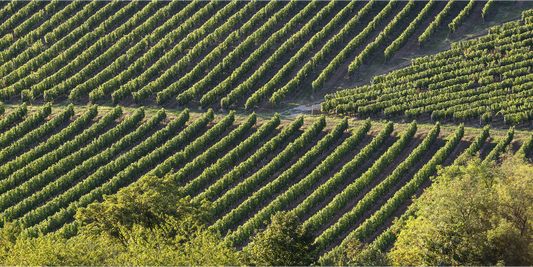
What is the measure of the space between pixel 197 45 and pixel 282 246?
183 ft

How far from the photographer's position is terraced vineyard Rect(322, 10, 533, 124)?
262 ft

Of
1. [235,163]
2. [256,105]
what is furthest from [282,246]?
[256,105]

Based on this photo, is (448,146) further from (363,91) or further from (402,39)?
(402,39)

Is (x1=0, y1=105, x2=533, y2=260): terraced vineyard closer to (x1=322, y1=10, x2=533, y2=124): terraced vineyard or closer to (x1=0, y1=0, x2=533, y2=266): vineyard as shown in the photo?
(x1=0, y1=0, x2=533, y2=266): vineyard

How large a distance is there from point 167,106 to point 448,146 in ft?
120

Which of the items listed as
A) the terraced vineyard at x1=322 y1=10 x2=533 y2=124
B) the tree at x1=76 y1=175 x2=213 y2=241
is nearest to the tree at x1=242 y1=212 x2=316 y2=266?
the tree at x1=76 y1=175 x2=213 y2=241

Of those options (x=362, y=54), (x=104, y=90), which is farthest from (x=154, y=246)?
(x=362, y=54)

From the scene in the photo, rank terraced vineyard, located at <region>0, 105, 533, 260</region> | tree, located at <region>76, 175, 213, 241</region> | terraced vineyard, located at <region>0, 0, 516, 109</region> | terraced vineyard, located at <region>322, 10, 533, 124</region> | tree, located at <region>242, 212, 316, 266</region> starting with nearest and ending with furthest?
tree, located at <region>242, 212, 316, 266</region>
tree, located at <region>76, 175, 213, 241</region>
terraced vineyard, located at <region>0, 105, 533, 260</region>
terraced vineyard, located at <region>322, 10, 533, 124</region>
terraced vineyard, located at <region>0, 0, 516, 109</region>

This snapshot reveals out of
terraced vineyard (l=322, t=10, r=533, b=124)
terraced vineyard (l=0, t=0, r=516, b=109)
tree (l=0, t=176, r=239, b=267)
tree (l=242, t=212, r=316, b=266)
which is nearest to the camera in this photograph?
tree (l=0, t=176, r=239, b=267)

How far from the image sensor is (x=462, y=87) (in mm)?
84062

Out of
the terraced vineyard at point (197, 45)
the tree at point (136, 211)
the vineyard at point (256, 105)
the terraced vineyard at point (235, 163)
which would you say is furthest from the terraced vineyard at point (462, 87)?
the tree at point (136, 211)

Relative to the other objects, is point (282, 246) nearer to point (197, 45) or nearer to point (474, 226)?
point (474, 226)

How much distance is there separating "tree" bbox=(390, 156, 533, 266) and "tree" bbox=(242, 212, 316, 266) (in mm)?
8388

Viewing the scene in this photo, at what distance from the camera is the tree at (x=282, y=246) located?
149 ft
